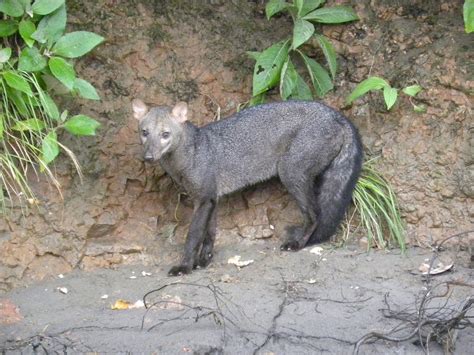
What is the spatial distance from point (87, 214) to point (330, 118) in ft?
7.02

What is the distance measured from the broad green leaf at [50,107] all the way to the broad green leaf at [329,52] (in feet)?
7.58

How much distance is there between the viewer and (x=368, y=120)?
7.83m

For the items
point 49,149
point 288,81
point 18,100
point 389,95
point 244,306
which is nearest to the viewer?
point 244,306

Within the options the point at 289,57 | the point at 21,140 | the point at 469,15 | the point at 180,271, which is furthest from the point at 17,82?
the point at 469,15

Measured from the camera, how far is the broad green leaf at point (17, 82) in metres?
6.67

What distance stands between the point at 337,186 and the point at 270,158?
0.61 meters

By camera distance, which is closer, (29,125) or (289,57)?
(29,125)

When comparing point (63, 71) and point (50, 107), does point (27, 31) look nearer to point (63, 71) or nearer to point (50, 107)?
point (63, 71)

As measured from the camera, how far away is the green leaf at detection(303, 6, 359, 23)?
7664 mm

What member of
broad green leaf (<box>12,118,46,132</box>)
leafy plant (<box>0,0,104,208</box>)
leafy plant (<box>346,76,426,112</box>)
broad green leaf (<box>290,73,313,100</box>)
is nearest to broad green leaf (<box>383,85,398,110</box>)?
leafy plant (<box>346,76,426,112</box>)

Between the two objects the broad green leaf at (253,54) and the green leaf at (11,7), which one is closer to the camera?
the green leaf at (11,7)

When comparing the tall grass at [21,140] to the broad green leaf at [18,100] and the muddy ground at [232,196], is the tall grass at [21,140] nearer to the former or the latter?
the broad green leaf at [18,100]

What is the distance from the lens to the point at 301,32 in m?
7.50

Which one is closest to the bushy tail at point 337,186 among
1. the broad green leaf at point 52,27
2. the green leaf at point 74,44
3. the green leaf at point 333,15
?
the green leaf at point 333,15
